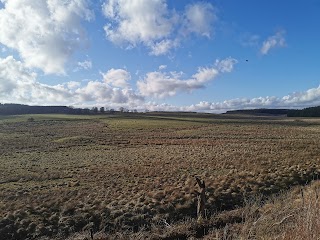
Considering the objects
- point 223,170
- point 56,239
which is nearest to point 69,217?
point 56,239

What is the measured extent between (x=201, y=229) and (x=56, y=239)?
6.26 metres

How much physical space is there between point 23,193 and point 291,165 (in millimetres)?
20100

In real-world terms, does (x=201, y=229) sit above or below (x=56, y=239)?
above

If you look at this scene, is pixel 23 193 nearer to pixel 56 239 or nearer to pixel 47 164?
pixel 56 239

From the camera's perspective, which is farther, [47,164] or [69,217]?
[47,164]

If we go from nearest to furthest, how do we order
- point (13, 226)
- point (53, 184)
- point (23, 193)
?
point (13, 226) < point (23, 193) < point (53, 184)

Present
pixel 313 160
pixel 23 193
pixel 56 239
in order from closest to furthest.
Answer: pixel 56 239, pixel 23 193, pixel 313 160

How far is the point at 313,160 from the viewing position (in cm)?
2856

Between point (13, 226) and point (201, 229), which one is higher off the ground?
point (201, 229)

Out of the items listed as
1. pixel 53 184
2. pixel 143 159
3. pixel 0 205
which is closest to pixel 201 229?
pixel 0 205

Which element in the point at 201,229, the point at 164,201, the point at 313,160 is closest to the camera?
the point at 201,229

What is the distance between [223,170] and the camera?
27.1 meters

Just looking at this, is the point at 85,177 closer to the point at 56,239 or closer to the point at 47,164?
the point at 47,164

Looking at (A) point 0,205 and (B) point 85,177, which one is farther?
(B) point 85,177
